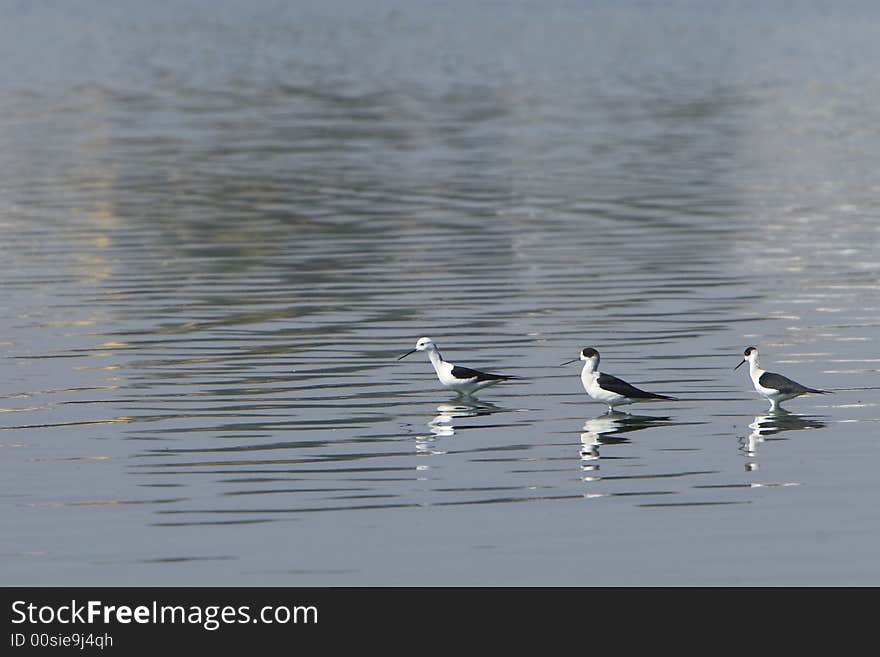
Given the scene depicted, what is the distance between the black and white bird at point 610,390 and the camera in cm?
1908

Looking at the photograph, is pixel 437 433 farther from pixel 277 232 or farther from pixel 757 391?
pixel 277 232

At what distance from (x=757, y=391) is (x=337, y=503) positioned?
5.55 m

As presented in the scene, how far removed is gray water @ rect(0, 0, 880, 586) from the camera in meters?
14.7

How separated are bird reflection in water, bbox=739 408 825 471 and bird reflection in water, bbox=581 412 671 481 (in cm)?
97

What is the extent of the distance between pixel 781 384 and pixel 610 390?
1753 millimetres

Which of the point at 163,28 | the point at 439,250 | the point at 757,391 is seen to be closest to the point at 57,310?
the point at 439,250

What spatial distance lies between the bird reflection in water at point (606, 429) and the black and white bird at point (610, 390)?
0.19 metres

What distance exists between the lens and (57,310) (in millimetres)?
26812

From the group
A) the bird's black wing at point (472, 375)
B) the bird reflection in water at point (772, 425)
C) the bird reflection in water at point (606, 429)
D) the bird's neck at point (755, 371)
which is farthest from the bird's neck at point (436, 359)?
the bird reflection in water at point (772, 425)

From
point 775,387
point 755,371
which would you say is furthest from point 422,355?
point 775,387

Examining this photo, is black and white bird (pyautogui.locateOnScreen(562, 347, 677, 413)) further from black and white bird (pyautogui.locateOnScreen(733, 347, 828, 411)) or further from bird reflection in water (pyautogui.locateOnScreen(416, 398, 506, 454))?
bird reflection in water (pyautogui.locateOnScreen(416, 398, 506, 454))

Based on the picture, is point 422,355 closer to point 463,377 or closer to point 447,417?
point 463,377

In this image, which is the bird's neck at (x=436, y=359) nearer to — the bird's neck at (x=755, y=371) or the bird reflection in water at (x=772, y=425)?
the bird's neck at (x=755, y=371)
